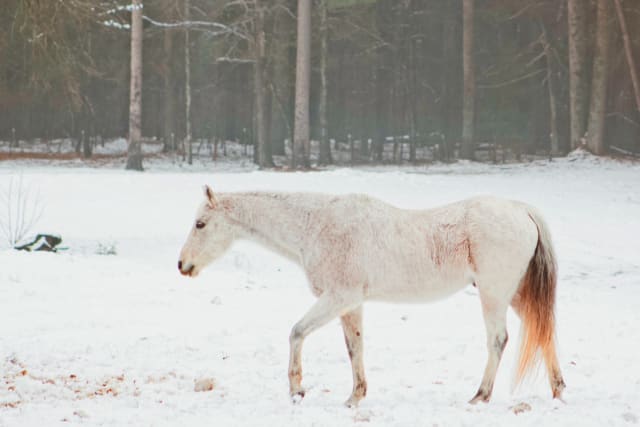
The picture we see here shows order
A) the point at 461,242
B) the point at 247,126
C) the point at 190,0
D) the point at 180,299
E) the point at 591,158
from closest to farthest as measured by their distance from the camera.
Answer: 1. the point at 461,242
2. the point at 180,299
3. the point at 591,158
4. the point at 190,0
5. the point at 247,126

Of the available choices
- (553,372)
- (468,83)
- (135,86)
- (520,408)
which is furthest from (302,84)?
(520,408)

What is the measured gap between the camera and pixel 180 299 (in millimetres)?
10555

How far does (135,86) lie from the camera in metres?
27.4

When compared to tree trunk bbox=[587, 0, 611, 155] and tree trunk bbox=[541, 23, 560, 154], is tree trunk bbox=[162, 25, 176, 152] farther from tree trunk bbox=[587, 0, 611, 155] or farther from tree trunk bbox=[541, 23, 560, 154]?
tree trunk bbox=[587, 0, 611, 155]

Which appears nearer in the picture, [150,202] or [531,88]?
[150,202]

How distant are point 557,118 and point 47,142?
79.4ft

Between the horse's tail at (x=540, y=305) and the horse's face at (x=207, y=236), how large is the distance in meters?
2.40

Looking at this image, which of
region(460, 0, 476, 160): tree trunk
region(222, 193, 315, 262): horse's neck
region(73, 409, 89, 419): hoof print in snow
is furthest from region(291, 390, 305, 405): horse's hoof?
region(460, 0, 476, 160): tree trunk

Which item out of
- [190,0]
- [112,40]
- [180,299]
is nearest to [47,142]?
[112,40]

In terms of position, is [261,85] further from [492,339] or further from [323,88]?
[492,339]

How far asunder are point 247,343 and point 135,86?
67.2ft

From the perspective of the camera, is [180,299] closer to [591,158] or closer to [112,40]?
[591,158]

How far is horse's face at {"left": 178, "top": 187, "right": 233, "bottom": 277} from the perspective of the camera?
6.45 metres

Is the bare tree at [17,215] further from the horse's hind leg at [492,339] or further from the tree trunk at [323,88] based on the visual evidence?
the tree trunk at [323,88]
